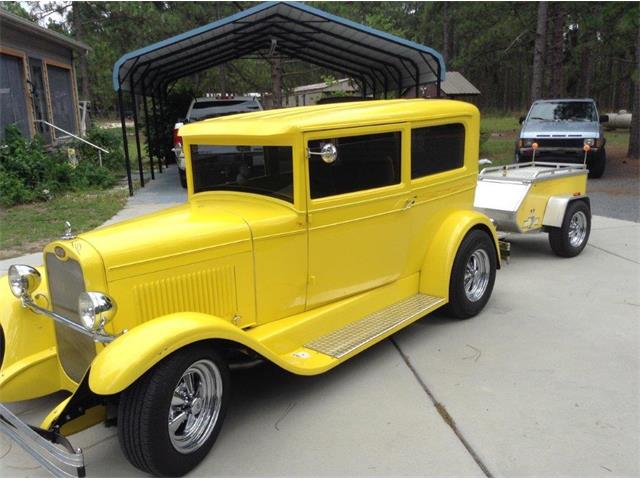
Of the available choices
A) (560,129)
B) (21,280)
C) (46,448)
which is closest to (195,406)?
(46,448)

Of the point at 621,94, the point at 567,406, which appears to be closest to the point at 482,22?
the point at 621,94

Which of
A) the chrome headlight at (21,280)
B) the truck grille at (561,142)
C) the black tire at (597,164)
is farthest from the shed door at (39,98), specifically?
the black tire at (597,164)

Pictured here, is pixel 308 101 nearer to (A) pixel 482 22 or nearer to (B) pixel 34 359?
(A) pixel 482 22

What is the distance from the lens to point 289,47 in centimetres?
1275

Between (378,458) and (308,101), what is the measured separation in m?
30.3

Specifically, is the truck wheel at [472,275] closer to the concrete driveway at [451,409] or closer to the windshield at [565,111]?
the concrete driveway at [451,409]

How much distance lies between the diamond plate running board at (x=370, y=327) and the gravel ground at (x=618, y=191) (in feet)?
19.3

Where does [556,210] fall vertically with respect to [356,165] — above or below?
below

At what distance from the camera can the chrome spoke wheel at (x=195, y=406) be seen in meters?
2.74

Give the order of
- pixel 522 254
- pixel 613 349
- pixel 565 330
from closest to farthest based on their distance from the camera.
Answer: pixel 613 349 → pixel 565 330 → pixel 522 254

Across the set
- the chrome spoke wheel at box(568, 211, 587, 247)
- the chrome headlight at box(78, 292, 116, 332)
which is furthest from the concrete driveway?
the chrome spoke wheel at box(568, 211, 587, 247)

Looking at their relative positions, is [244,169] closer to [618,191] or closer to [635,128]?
[618,191]

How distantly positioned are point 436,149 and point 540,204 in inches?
91.6

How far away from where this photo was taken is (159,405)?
99.9 inches
